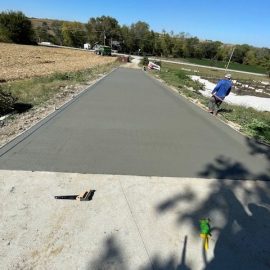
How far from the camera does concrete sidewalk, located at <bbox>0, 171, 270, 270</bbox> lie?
3322 mm

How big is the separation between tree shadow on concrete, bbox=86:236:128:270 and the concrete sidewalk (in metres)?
0.01

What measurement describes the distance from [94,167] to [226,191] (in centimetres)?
236

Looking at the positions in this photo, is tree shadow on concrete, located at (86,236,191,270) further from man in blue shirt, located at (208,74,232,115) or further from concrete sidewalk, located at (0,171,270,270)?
man in blue shirt, located at (208,74,232,115)

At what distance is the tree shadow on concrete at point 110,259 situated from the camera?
3.17m

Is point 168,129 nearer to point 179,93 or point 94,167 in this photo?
point 94,167

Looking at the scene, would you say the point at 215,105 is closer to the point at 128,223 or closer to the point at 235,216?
the point at 235,216

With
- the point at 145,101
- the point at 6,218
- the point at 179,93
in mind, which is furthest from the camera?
the point at 179,93

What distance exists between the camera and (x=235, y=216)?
432 cm

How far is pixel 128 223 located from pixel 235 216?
62.9 inches

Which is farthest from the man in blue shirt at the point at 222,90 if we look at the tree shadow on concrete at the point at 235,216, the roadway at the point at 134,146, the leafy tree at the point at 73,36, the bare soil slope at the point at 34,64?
the leafy tree at the point at 73,36

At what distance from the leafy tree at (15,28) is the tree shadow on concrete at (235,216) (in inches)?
3047

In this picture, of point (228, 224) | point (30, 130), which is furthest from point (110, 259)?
point (30, 130)

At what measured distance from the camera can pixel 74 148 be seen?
20.8 feet

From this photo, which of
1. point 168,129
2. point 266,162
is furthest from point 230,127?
point 266,162
